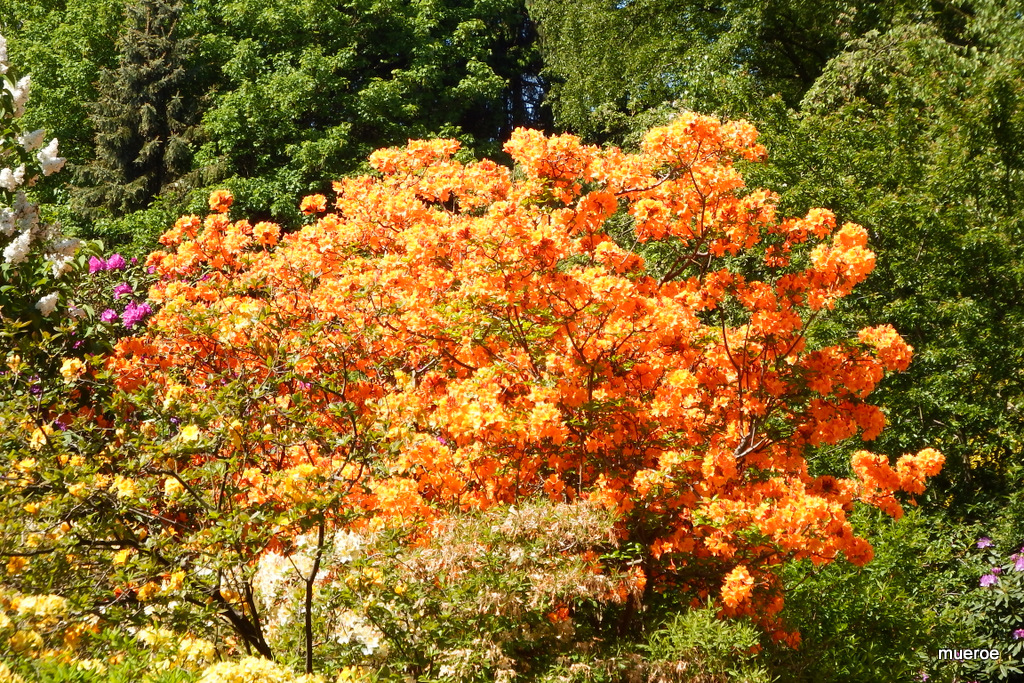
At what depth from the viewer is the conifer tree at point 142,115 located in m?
15.5

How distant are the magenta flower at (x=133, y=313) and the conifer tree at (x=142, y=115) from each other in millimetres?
10033

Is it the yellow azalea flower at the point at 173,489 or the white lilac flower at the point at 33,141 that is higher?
the white lilac flower at the point at 33,141

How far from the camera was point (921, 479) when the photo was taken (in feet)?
13.1

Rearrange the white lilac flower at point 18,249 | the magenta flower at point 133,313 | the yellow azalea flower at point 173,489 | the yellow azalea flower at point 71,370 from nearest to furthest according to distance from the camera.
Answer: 1. the yellow azalea flower at point 173,489
2. the yellow azalea flower at point 71,370
3. the white lilac flower at point 18,249
4. the magenta flower at point 133,313

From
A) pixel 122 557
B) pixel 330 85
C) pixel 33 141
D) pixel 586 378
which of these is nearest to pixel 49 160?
pixel 33 141

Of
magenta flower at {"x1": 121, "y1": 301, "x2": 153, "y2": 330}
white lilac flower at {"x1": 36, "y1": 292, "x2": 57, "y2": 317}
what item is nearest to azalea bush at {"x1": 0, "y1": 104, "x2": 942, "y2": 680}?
white lilac flower at {"x1": 36, "y1": 292, "x2": 57, "y2": 317}

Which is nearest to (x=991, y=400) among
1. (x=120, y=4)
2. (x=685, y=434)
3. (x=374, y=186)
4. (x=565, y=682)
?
(x=685, y=434)

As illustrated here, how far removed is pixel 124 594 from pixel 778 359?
3076 millimetres

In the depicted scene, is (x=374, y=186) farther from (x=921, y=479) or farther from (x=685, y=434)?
(x=921, y=479)

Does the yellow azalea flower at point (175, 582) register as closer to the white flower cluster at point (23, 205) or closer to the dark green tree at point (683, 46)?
the white flower cluster at point (23, 205)

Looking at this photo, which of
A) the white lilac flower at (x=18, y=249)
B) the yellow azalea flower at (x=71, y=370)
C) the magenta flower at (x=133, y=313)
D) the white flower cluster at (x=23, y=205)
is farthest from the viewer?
the magenta flower at (x=133, y=313)

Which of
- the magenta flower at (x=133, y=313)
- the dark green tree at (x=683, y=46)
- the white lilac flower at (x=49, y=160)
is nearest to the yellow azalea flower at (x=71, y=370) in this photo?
the white lilac flower at (x=49, y=160)

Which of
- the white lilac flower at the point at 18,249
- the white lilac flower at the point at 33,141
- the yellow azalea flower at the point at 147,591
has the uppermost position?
the white lilac flower at the point at 33,141

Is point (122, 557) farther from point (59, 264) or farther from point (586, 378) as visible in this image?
point (586, 378)
